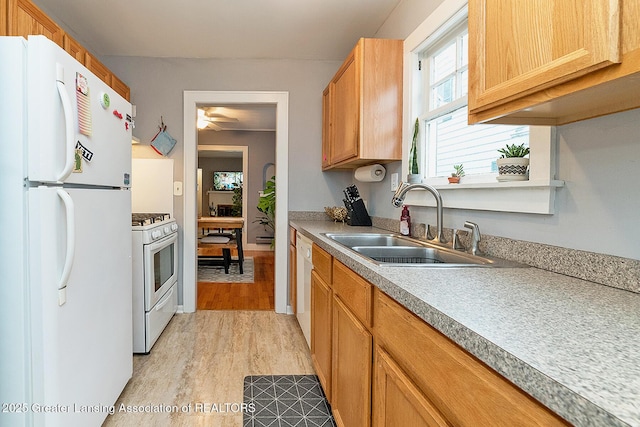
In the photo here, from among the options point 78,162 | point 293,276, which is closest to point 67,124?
point 78,162

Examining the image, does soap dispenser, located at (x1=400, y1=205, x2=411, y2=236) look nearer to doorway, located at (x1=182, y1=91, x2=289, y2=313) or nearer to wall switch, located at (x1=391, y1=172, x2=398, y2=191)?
wall switch, located at (x1=391, y1=172, x2=398, y2=191)

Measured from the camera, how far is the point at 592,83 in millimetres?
758

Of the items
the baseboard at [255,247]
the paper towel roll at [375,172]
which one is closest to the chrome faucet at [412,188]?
the paper towel roll at [375,172]

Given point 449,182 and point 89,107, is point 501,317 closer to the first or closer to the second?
point 449,182

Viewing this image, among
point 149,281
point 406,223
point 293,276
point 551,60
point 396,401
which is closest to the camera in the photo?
point 551,60

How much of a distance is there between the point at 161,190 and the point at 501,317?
11.2 feet

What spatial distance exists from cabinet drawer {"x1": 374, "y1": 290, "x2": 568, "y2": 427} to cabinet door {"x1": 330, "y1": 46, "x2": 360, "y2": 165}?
1.64 metres

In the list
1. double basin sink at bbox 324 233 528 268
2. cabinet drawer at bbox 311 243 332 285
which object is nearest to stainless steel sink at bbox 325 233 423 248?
double basin sink at bbox 324 233 528 268

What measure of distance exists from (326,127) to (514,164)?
7.19 ft

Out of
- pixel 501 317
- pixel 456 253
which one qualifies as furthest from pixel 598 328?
pixel 456 253

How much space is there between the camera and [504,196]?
1469 mm

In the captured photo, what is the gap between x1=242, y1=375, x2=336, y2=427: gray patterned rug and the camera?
75.7 inches

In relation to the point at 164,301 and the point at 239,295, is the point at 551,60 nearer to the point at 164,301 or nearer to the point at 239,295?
the point at 164,301

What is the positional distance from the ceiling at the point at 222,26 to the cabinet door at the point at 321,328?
1.84 m
